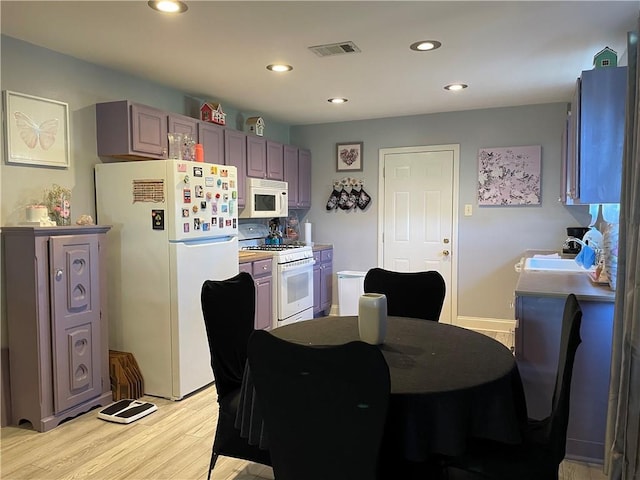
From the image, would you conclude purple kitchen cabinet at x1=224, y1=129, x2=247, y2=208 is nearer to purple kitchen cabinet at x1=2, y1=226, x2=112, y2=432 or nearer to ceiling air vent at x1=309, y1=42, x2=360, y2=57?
ceiling air vent at x1=309, y1=42, x2=360, y2=57

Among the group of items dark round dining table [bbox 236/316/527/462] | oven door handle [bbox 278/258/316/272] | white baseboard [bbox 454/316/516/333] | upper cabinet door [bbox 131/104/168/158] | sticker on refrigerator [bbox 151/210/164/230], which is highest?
upper cabinet door [bbox 131/104/168/158]

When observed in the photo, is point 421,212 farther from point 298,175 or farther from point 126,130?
point 126,130

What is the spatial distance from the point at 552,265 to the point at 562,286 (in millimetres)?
1123

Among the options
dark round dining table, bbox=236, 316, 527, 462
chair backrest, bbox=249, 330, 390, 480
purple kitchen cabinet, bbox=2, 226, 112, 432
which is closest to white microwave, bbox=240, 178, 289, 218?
purple kitchen cabinet, bbox=2, 226, 112, 432

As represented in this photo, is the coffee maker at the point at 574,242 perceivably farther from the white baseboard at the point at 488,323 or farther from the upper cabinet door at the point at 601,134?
the upper cabinet door at the point at 601,134

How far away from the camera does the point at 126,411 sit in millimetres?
3139

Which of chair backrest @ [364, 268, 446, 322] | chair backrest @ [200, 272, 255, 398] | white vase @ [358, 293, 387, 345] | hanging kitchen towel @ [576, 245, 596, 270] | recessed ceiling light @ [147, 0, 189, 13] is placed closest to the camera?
white vase @ [358, 293, 387, 345]

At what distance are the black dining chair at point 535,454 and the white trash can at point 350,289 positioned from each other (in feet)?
12.6

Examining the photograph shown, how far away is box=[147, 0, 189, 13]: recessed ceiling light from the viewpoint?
2.41 meters

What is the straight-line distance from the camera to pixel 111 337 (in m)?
3.54

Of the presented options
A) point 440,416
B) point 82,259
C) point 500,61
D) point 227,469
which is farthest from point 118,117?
point 440,416

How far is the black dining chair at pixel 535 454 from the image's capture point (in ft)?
5.25

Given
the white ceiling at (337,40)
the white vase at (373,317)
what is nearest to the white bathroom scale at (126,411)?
the white vase at (373,317)

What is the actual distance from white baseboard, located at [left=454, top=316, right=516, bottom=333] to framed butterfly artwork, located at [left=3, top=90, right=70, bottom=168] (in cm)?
412
